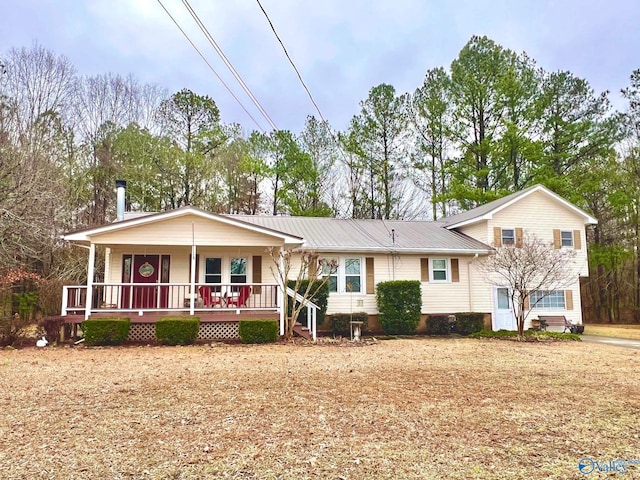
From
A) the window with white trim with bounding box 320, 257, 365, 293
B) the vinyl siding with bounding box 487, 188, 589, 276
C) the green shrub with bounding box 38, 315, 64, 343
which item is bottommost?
the green shrub with bounding box 38, 315, 64, 343

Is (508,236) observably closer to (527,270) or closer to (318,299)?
(527,270)

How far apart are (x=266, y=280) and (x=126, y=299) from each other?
15.0 ft

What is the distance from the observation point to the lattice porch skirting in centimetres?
1284

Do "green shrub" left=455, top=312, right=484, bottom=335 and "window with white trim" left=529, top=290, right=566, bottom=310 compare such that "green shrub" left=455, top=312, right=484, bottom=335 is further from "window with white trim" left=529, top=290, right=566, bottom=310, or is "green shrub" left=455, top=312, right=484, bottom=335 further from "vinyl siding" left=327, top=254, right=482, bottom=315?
"window with white trim" left=529, top=290, right=566, bottom=310

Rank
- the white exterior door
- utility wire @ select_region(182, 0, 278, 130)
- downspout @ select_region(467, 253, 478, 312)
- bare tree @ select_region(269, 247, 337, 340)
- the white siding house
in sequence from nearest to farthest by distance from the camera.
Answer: utility wire @ select_region(182, 0, 278, 130)
bare tree @ select_region(269, 247, 337, 340)
the white siding house
downspout @ select_region(467, 253, 478, 312)
the white exterior door

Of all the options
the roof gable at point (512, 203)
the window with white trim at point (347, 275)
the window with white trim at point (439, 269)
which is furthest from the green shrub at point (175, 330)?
the roof gable at point (512, 203)

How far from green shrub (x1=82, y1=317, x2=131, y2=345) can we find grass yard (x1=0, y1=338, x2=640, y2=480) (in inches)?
94.4

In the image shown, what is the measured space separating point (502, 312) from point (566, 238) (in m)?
4.47

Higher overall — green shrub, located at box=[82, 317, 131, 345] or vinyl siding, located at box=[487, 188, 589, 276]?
vinyl siding, located at box=[487, 188, 589, 276]

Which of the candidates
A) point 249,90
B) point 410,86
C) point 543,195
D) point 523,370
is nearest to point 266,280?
point 249,90

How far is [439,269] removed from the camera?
17.6m

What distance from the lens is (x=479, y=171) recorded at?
1031 inches

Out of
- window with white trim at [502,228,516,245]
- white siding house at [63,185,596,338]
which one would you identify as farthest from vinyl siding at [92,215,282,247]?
window with white trim at [502,228,516,245]

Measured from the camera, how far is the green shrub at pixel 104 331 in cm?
1168
